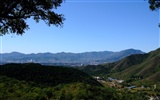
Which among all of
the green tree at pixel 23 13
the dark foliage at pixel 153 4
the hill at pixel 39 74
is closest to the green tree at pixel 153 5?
the dark foliage at pixel 153 4

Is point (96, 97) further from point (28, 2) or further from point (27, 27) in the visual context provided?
point (28, 2)

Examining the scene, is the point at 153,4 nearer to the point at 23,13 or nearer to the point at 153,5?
the point at 153,5

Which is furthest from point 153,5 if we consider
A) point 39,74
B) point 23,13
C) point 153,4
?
point 39,74

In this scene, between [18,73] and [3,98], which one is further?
[18,73]

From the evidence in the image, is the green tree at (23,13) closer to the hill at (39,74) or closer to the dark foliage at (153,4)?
the dark foliage at (153,4)

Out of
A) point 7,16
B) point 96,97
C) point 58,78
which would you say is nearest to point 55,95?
point 96,97

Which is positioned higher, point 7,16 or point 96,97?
point 7,16

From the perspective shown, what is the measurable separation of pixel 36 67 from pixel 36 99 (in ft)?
200

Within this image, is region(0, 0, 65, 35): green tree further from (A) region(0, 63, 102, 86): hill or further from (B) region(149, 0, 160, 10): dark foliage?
(A) region(0, 63, 102, 86): hill

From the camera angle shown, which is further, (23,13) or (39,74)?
(39,74)

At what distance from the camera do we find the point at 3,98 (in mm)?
31984

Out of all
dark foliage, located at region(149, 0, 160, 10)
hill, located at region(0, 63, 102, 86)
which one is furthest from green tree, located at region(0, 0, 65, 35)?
hill, located at region(0, 63, 102, 86)

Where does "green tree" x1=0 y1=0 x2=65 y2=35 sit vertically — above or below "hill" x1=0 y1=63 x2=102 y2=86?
above

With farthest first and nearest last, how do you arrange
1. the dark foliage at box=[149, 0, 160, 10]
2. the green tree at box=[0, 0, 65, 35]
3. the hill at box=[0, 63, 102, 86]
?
the hill at box=[0, 63, 102, 86], the dark foliage at box=[149, 0, 160, 10], the green tree at box=[0, 0, 65, 35]
